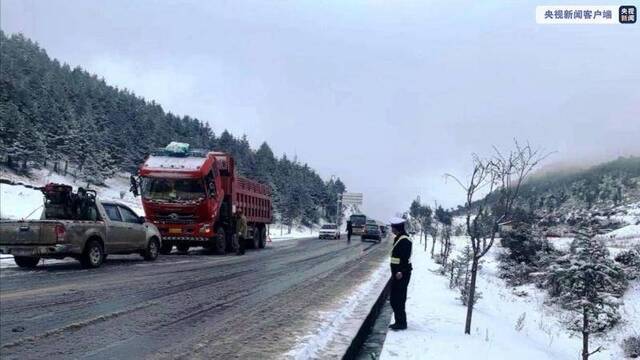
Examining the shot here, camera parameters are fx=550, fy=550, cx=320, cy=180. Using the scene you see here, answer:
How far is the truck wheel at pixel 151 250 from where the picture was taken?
56.1ft

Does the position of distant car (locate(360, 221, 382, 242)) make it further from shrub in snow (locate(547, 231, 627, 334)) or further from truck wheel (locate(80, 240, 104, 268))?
shrub in snow (locate(547, 231, 627, 334))

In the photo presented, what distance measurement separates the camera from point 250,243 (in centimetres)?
2769

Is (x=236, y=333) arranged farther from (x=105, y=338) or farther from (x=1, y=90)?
(x=1, y=90)

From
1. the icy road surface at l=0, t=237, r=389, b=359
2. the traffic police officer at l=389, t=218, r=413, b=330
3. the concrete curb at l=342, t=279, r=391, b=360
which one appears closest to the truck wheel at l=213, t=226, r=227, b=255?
the icy road surface at l=0, t=237, r=389, b=359

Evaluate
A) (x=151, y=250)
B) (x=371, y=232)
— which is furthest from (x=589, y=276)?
(x=371, y=232)

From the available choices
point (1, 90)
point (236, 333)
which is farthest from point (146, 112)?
point (236, 333)

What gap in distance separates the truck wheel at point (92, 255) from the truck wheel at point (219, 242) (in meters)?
6.93

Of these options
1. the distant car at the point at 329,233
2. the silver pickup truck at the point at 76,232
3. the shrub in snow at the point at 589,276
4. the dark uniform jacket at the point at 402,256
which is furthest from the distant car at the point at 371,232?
the dark uniform jacket at the point at 402,256

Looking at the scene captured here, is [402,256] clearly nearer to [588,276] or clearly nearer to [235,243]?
[588,276]

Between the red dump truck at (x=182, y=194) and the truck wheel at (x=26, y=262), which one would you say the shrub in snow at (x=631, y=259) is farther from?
the truck wheel at (x=26, y=262)

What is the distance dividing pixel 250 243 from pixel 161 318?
19803 mm

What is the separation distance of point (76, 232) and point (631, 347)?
1460cm

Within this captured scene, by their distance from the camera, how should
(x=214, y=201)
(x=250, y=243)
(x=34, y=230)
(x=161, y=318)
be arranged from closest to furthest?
1. (x=161, y=318)
2. (x=34, y=230)
3. (x=214, y=201)
4. (x=250, y=243)

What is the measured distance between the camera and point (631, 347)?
47.7 ft
